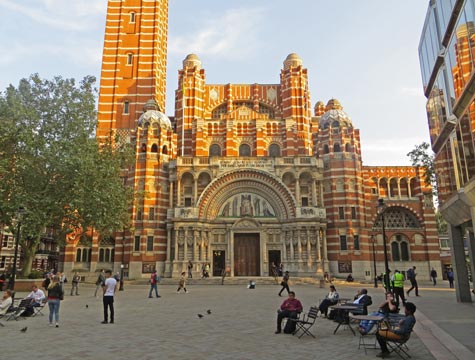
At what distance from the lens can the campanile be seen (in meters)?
46.1

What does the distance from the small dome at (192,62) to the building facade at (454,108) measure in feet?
102

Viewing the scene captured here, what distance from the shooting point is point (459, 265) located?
61.7ft

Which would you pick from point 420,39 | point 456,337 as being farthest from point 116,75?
point 456,337

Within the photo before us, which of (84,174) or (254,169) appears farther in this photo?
(254,169)

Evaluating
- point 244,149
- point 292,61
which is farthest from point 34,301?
point 292,61

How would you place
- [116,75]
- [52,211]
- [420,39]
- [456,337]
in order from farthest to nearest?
[116,75] → [52,211] → [420,39] → [456,337]

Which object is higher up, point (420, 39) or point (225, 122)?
point (225, 122)

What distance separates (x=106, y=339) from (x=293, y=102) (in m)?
39.9

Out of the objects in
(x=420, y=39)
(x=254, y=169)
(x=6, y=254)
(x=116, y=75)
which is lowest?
(x=6, y=254)

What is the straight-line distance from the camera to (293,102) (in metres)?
45.7

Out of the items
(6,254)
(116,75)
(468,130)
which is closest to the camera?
(468,130)

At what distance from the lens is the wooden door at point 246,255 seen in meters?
37.6

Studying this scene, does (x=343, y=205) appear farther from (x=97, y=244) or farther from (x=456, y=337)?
(x=456, y=337)

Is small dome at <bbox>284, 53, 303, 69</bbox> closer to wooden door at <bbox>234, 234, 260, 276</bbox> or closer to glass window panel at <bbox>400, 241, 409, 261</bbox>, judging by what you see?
wooden door at <bbox>234, 234, 260, 276</bbox>
